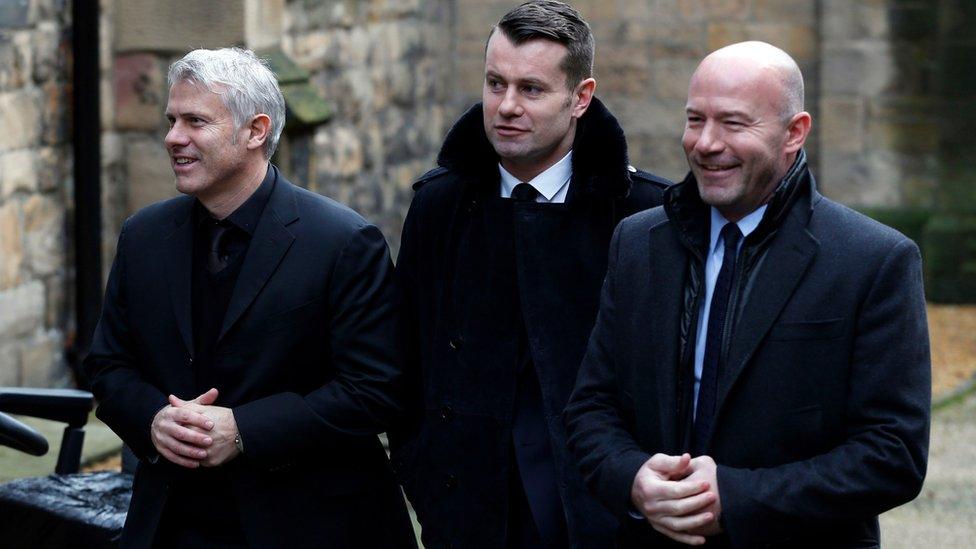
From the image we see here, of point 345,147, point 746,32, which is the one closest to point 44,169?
point 345,147

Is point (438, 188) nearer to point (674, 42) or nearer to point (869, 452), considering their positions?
point (869, 452)

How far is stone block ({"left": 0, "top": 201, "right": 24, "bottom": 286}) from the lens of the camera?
7.45m

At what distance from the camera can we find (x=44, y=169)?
25.8ft

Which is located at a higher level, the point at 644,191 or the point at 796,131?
the point at 796,131

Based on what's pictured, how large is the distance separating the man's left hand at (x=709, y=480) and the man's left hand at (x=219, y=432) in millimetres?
1008

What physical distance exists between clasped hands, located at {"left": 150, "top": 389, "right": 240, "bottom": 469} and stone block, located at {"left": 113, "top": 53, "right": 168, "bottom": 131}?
5092 mm

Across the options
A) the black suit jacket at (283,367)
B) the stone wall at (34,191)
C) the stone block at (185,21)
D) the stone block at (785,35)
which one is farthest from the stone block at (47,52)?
the stone block at (785,35)

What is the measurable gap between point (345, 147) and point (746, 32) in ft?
11.8

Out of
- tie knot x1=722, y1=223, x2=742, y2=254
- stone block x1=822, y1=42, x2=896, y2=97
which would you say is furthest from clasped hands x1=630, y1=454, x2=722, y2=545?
stone block x1=822, y1=42, x2=896, y2=97

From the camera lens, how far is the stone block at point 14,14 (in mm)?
7371

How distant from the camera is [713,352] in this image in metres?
3.00

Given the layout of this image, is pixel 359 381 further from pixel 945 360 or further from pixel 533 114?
pixel 945 360

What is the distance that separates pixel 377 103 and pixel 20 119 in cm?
400

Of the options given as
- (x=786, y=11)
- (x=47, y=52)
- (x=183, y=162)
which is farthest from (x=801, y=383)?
(x=786, y=11)
